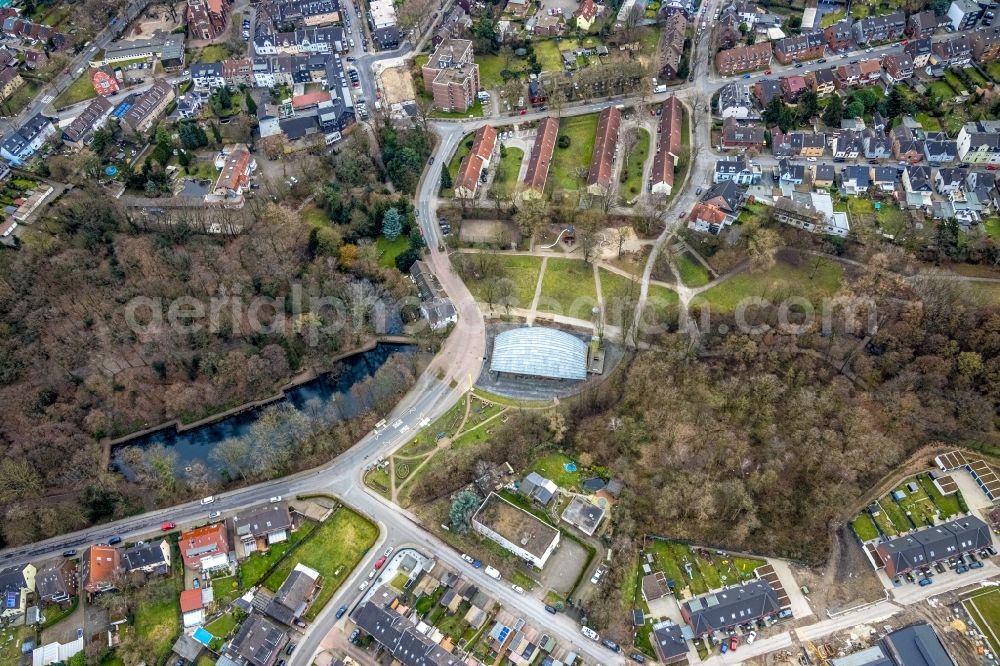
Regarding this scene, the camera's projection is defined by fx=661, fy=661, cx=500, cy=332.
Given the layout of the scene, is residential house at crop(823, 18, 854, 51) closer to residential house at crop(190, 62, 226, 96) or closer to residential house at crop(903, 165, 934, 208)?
residential house at crop(903, 165, 934, 208)

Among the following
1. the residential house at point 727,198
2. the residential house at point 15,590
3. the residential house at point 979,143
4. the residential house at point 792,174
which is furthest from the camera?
the residential house at point 792,174

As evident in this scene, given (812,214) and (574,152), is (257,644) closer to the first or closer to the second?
(574,152)

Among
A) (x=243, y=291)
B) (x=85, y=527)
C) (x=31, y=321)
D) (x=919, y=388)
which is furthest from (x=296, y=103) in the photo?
(x=919, y=388)

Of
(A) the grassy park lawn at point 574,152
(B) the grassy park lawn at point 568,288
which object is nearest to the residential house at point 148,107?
(A) the grassy park lawn at point 574,152

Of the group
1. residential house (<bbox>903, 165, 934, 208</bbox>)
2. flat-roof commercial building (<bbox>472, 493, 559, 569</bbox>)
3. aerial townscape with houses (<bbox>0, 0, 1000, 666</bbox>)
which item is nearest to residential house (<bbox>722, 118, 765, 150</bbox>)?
aerial townscape with houses (<bbox>0, 0, 1000, 666</bbox>)

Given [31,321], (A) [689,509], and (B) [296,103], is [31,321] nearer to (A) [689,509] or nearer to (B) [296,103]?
(B) [296,103]

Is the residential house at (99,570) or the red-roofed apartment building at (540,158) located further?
the red-roofed apartment building at (540,158)

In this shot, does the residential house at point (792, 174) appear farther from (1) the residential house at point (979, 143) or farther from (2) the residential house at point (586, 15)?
(2) the residential house at point (586, 15)
